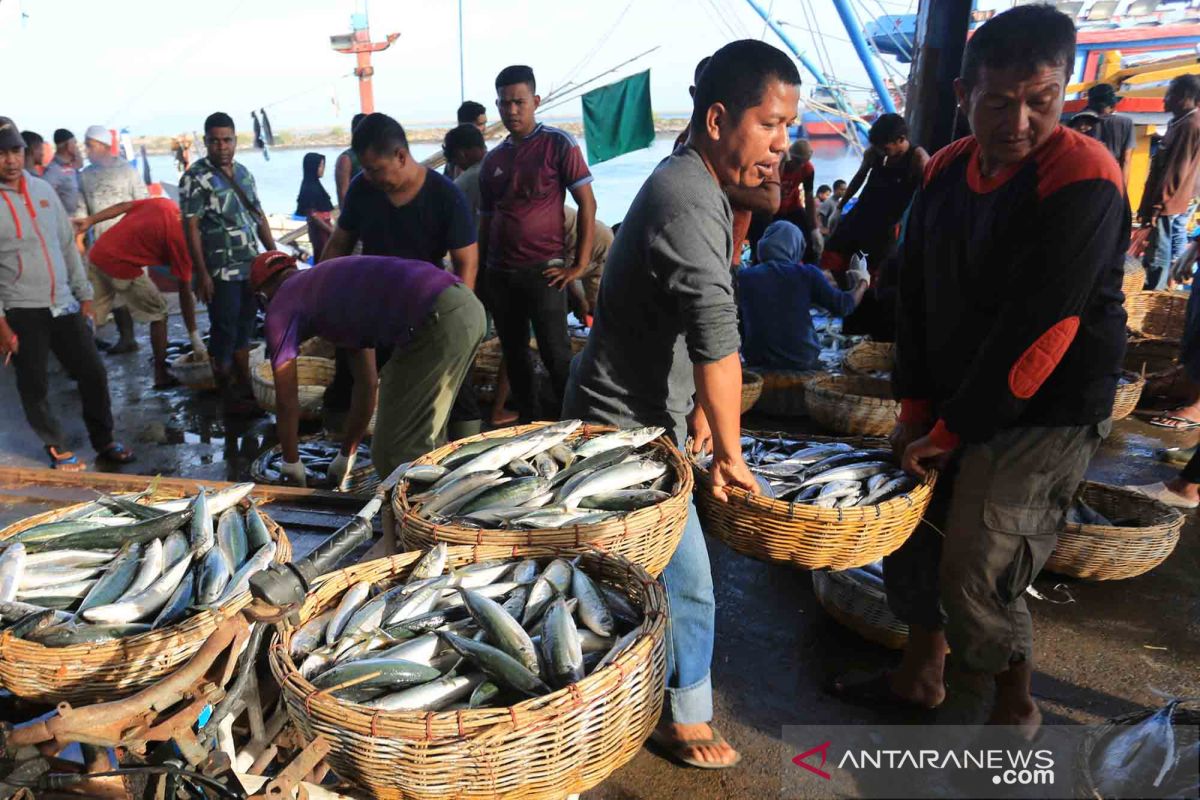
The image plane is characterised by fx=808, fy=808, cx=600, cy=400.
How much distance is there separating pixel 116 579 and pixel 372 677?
101 cm

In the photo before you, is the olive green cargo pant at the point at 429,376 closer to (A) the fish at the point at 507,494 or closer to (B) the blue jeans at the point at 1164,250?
(A) the fish at the point at 507,494

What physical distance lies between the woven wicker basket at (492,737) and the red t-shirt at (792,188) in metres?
7.92

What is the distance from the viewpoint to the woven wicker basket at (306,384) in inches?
221

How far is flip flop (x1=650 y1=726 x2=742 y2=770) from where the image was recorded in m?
2.66

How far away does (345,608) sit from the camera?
198cm

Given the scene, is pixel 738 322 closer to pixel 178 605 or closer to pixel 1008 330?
pixel 1008 330

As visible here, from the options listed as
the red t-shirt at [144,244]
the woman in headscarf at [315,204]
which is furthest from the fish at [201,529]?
the woman in headscarf at [315,204]

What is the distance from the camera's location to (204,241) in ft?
20.3

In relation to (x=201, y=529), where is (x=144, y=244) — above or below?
above

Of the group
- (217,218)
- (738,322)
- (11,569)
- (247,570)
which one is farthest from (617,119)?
(11,569)

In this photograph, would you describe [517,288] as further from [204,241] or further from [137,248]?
[137,248]

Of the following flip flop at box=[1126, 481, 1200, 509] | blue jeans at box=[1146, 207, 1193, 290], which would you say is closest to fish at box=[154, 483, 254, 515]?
flip flop at box=[1126, 481, 1200, 509]

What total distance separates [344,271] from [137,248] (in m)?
4.62

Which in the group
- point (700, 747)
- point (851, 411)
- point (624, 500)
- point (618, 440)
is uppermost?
point (618, 440)
